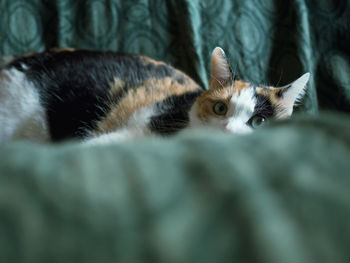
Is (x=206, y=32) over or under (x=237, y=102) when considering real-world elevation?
over

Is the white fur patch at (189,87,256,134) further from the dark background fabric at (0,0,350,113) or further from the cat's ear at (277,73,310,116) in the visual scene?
the dark background fabric at (0,0,350,113)

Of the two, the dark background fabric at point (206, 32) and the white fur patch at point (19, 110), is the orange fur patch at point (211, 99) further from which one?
the white fur patch at point (19, 110)

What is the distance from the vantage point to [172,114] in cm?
89

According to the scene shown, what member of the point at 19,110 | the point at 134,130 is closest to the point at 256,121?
the point at 134,130

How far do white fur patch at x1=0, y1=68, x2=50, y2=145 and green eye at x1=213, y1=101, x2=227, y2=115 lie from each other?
0.51 metres

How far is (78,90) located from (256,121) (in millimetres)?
545

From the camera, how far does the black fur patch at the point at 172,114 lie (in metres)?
0.84

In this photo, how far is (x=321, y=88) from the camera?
1.10 metres

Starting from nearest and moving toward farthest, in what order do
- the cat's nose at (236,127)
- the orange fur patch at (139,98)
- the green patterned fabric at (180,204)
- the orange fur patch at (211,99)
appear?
the green patterned fabric at (180,204) < the cat's nose at (236,127) < the orange fur patch at (211,99) < the orange fur patch at (139,98)

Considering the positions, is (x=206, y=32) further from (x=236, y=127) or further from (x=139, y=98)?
(x=236, y=127)

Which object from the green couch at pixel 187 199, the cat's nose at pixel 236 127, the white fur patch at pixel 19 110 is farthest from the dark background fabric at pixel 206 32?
the green couch at pixel 187 199

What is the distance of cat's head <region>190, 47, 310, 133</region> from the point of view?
0.78 meters

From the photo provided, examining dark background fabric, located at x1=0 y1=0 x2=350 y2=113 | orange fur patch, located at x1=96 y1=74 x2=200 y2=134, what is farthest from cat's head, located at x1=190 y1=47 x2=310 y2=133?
dark background fabric, located at x1=0 y1=0 x2=350 y2=113

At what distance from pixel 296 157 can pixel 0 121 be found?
0.84m
